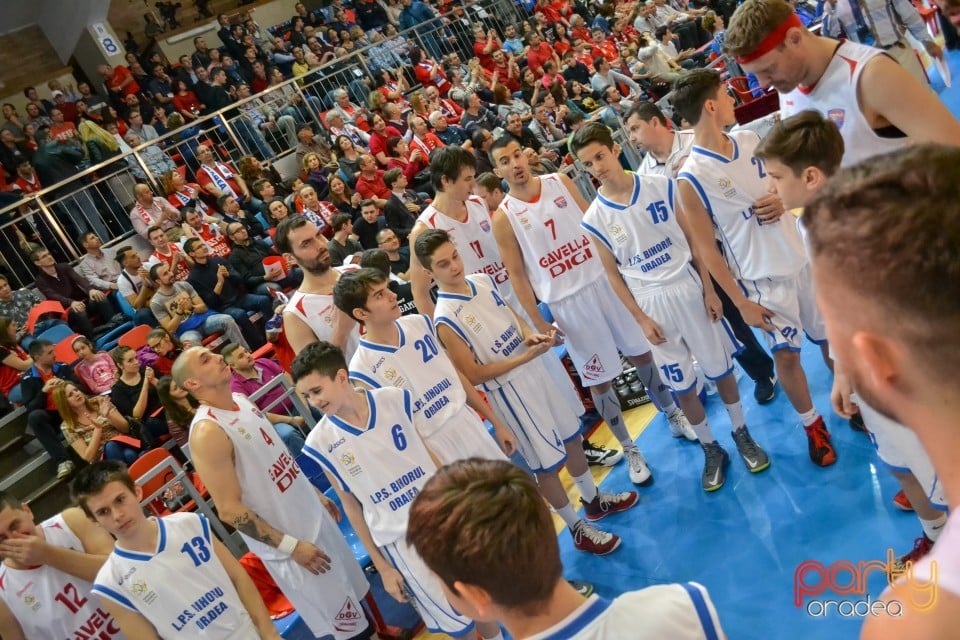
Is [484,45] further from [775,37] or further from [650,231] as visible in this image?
[775,37]

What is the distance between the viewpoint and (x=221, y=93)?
43.8 ft

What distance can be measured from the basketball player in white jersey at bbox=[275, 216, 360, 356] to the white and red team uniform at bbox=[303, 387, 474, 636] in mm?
1214

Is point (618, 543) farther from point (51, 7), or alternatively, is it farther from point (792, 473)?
point (51, 7)

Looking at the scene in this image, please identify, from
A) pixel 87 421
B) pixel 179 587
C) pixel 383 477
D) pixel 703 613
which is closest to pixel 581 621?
pixel 703 613

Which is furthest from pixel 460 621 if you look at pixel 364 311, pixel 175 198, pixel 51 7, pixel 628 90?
pixel 51 7

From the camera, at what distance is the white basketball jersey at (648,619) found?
168 cm

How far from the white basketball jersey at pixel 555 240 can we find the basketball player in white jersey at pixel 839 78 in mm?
1726

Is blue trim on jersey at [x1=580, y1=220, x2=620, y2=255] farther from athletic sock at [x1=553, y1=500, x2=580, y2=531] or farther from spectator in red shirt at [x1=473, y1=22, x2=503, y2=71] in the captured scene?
spectator in red shirt at [x1=473, y1=22, x2=503, y2=71]

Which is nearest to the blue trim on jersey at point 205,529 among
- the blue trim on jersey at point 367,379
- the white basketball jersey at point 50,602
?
the white basketball jersey at point 50,602

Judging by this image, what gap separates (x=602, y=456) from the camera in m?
5.21

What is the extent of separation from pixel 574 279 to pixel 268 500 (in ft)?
7.59

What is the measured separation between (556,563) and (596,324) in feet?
10.2

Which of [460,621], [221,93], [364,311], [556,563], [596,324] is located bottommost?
[460,621]

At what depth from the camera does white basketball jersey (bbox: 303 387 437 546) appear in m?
3.47
